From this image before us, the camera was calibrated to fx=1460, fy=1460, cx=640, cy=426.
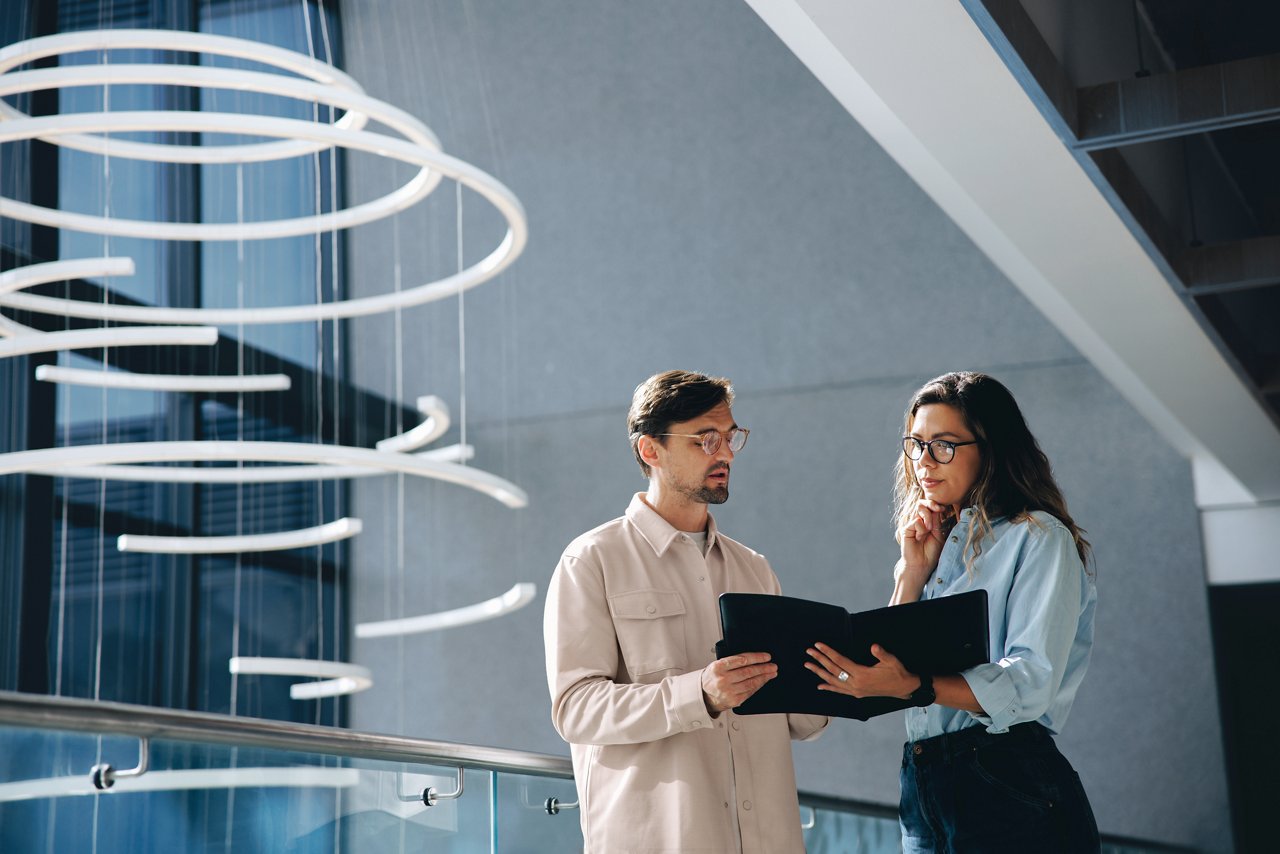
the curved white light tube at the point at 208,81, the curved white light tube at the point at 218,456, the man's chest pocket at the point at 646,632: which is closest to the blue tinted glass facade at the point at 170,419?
the curved white light tube at the point at 218,456

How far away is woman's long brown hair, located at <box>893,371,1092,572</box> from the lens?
2.46 metres

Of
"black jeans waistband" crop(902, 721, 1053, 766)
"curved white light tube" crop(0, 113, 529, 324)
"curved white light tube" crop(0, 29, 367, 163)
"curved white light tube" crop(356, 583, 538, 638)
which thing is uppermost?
"curved white light tube" crop(0, 29, 367, 163)

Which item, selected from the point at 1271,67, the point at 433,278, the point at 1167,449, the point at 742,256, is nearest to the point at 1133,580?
the point at 1167,449

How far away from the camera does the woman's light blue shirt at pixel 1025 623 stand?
7.41 feet

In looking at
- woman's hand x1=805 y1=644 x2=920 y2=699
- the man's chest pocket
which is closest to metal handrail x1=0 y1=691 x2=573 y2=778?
the man's chest pocket

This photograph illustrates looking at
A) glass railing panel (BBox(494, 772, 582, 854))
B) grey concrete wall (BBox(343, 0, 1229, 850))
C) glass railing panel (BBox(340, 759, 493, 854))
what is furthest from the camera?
grey concrete wall (BBox(343, 0, 1229, 850))

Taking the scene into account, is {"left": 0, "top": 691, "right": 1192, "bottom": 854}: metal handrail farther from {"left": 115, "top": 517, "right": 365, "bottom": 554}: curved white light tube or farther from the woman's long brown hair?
{"left": 115, "top": 517, "right": 365, "bottom": 554}: curved white light tube

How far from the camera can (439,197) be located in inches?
409

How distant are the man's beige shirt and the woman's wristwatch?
33 centimetres

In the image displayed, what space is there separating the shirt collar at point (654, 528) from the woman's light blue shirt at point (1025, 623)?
496mm

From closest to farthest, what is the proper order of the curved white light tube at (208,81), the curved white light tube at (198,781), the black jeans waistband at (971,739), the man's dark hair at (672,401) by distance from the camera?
the curved white light tube at (198,781), the black jeans waistband at (971,739), the man's dark hair at (672,401), the curved white light tube at (208,81)

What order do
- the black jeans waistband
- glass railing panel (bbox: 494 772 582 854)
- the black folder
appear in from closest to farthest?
the black folder
the black jeans waistband
glass railing panel (bbox: 494 772 582 854)

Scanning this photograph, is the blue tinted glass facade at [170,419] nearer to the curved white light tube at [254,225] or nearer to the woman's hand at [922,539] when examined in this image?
the curved white light tube at [254,225]

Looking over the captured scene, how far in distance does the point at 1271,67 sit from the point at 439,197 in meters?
7.78
